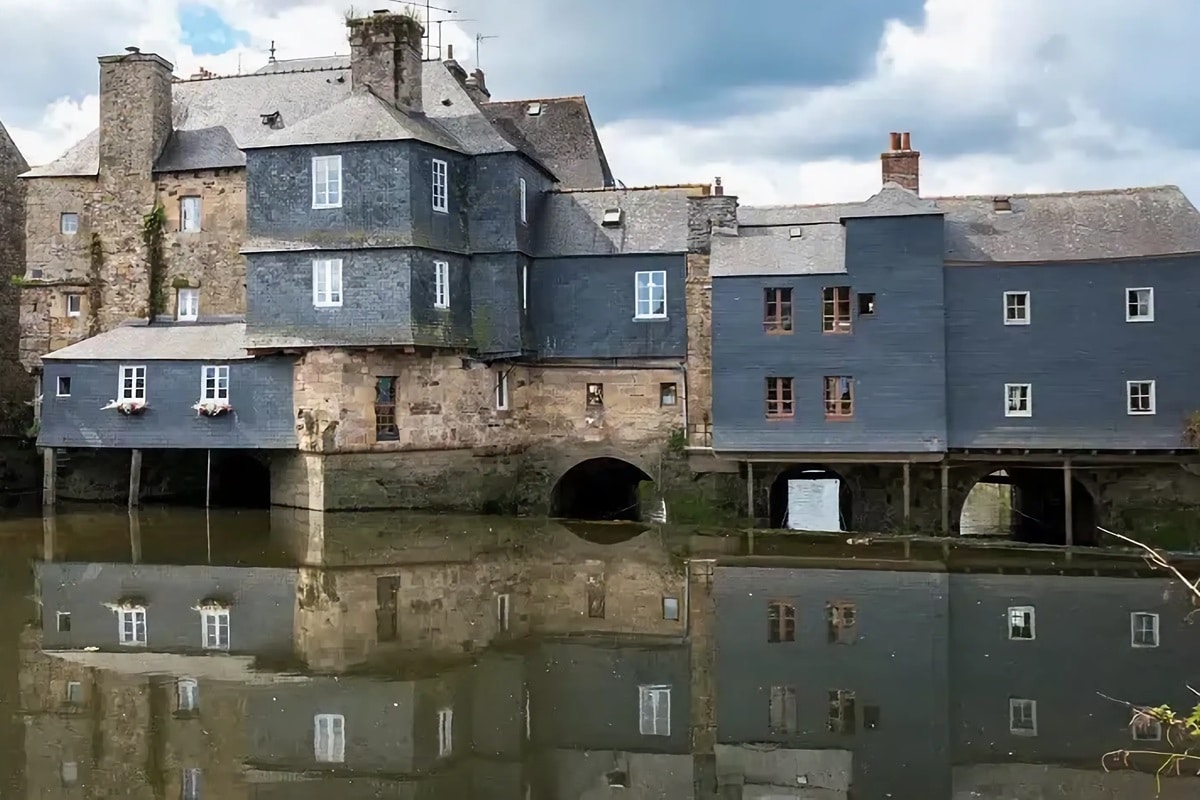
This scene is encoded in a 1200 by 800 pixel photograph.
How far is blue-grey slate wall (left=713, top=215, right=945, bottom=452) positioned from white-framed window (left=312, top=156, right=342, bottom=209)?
964 cm

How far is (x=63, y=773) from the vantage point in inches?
396

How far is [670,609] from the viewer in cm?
1731

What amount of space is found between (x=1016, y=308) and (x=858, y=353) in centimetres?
388

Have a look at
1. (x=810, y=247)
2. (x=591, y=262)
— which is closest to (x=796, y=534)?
(x=810, y=247)

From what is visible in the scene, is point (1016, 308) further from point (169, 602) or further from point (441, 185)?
point (169, 602)

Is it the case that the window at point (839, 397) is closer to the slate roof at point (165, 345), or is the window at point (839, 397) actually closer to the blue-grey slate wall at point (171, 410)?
the blue-grey slate wall at point (171, 410)

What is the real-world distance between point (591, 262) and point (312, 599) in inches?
575

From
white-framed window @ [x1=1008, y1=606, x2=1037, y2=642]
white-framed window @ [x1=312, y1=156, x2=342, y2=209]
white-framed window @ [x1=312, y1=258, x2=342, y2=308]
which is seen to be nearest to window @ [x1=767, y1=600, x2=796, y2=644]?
white-framed window @ [x1=1008, y1=606, x2=1037, y2=642]

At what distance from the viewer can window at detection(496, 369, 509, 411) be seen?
96.6ft

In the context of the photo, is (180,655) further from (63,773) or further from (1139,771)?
(1139,771)

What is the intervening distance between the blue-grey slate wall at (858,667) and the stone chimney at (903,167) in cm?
1235

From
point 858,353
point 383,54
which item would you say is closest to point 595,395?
point 858,353

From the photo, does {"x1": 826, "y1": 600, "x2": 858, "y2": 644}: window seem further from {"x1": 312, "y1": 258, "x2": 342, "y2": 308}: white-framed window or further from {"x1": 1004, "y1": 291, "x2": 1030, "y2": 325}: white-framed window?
{"x1": 312, "y1": 258, "x2": 342, "y2": 308}: white-framed window

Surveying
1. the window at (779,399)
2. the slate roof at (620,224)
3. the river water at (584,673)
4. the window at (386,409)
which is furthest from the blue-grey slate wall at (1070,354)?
the window at (386,409)
